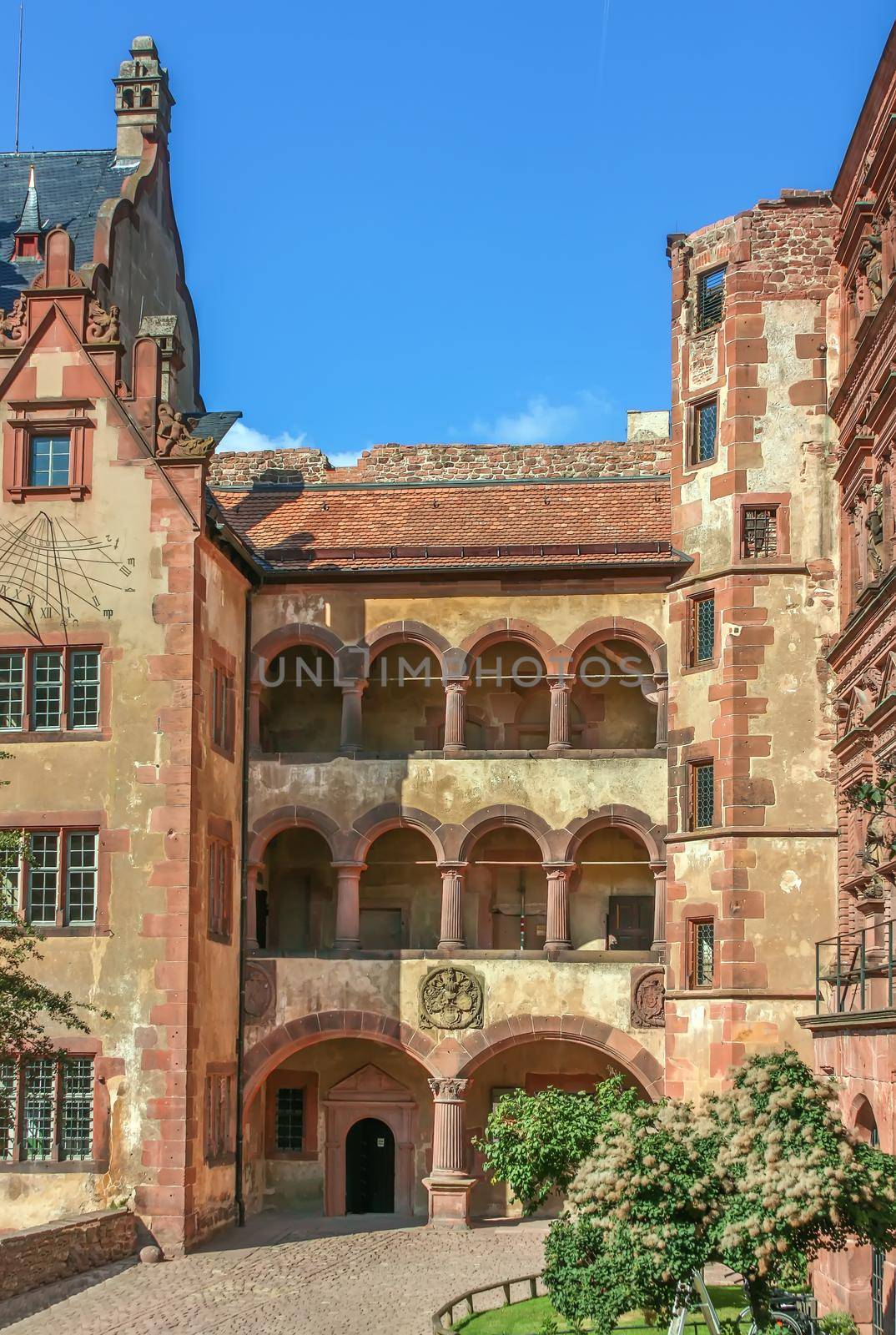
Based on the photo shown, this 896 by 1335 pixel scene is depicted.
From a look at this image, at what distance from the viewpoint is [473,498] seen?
127ft

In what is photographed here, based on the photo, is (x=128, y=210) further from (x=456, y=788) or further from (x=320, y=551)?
(x=456, y=788)

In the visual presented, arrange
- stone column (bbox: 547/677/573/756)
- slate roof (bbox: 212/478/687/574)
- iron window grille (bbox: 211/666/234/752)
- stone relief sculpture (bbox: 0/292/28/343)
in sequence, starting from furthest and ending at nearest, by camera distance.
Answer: slate roof (bbox: 212/478/687/574), stone column (bbox: 547/677/573/756), iron window grille (bbox: 211/666/234/752), stone relief sculpture (bbox: 0/292/28/343)

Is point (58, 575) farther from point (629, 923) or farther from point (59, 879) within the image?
point (629, 923)

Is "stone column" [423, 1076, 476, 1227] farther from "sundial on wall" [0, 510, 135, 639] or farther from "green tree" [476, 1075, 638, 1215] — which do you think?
"sundial on wall" [0, 510, 135, 639]

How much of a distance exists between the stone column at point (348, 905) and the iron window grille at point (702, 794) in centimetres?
603

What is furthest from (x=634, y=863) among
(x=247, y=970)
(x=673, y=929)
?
(x=247, y=970)

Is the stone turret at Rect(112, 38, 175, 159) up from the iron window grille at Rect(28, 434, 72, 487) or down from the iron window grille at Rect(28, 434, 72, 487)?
up

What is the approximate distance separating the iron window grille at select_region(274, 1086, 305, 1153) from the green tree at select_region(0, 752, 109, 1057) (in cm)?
768

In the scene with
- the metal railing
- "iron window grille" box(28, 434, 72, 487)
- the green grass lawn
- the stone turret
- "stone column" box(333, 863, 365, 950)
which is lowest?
the green grass lawn

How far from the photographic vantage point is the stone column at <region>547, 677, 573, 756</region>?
118ft

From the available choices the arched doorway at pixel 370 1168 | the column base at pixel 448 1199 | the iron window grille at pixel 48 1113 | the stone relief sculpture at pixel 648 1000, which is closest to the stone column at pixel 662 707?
the stone relief sculpture at pixel 648 1000

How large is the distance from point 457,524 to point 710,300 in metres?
6.26

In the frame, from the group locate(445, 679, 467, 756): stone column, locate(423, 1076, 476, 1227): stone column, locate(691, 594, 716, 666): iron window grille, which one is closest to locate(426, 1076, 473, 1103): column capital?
locate(423, 1076, 476, 1227): stone column

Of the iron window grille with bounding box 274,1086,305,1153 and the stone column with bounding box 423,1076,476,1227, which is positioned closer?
the stone column with bounding box 423,1076,476,1227
